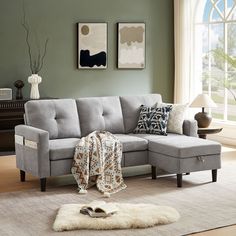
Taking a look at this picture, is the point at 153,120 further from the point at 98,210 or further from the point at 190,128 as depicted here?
the point at 98,210

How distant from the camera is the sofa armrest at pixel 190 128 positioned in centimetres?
661

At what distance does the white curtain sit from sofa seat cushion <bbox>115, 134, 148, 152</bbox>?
324 cm

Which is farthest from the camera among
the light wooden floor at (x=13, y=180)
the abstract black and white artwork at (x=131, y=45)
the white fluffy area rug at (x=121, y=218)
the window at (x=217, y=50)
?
the abstract black and white artwork at (x=131, y=45)

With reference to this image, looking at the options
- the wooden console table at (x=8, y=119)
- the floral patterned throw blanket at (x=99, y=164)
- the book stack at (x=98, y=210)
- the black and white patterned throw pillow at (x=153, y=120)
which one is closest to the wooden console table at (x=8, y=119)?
the wooden console table at (x=8, y=119)

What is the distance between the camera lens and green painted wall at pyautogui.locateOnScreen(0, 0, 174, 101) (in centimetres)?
822

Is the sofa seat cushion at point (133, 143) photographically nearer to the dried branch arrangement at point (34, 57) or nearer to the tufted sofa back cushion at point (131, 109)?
the tufted sofa back cushion at point (131, 109)

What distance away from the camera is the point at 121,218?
4.54 metres

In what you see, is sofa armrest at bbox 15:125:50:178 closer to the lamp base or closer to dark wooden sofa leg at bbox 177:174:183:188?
dark wooden sofa leg at bbox 177:174:183:188

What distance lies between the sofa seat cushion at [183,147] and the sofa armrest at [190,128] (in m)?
0.46

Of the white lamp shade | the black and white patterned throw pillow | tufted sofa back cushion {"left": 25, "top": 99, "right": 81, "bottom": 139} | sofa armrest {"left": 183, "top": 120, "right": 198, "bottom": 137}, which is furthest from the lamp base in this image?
tufted sofa back cushion {"left": 25, "top": 99, "right": 81, "bottom": 139}

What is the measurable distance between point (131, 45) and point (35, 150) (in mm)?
3867

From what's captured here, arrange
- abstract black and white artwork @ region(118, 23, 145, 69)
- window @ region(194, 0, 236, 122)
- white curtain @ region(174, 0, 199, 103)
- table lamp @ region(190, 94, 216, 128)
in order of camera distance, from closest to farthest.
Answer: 1. table lamp @ region(190, 94, 216, 128)
2. window @ region(194, 0, 236, 122)
3. abstract black and white artwork @ region(118, 23, 145, 69)
4. white curtain @ region(174, 0, 199, 103)

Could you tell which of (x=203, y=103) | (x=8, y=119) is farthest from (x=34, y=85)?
(x=203, y=103)

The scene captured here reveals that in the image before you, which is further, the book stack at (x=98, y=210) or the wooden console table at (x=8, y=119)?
the wooden console table at (x=8, y=119)
